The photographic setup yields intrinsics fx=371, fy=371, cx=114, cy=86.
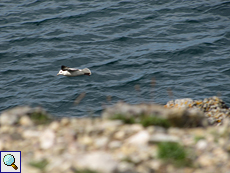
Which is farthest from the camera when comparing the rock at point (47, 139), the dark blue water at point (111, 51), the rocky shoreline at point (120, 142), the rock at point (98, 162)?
the dark blue water at point (111, 51)

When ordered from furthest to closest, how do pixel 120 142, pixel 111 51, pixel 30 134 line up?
pixel 111 51 → pixel 30 134 → pixel 120 142

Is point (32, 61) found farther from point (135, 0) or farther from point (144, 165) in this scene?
point (144, 165)

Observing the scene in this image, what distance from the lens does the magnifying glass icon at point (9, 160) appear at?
4.58 metres

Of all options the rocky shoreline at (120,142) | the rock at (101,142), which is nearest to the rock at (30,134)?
the rocky shoreline at (120,142)

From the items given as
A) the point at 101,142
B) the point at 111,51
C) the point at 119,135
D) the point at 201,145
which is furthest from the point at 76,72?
the point at 201,145

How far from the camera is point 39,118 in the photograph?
5582mm

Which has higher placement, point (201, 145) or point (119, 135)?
point (119, 135)

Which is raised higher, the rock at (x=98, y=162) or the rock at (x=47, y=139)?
the rock at (x=98, y=162)

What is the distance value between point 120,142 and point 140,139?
265mm

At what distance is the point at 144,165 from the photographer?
430 centimetres

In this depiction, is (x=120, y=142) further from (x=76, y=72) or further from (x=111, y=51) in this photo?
(x=111, y=51)

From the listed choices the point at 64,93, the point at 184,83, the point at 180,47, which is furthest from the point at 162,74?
the point at 64,93

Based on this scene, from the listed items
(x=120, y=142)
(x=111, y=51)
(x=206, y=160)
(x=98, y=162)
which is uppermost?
(x=98, y=162)

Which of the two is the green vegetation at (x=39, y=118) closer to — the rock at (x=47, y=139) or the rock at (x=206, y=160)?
the rock at (x=47, y=139)
